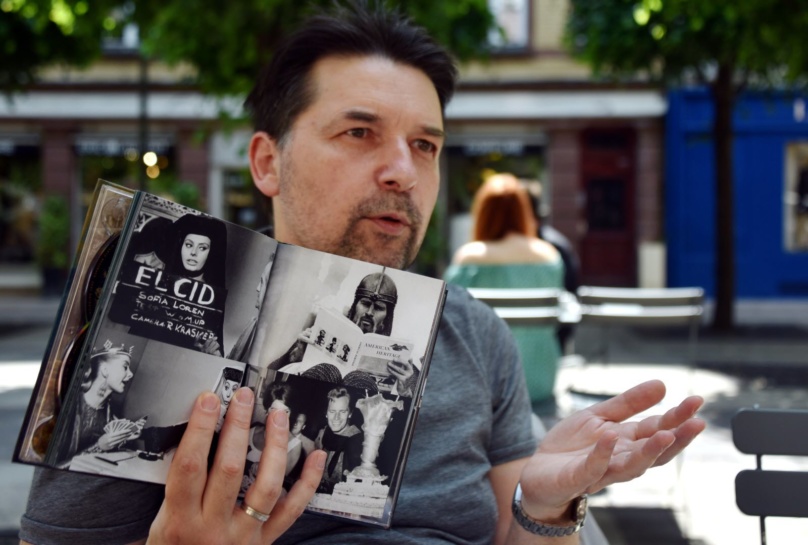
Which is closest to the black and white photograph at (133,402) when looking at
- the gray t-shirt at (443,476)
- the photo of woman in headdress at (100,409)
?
the photo of woman in headdress at (100,409)

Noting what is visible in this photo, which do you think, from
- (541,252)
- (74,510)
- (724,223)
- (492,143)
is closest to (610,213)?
(492,143)

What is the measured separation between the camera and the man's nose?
1597 millimetres

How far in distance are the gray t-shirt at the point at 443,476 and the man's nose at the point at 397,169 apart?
370 millimetres

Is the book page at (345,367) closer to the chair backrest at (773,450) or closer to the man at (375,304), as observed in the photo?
the man at (375,304)

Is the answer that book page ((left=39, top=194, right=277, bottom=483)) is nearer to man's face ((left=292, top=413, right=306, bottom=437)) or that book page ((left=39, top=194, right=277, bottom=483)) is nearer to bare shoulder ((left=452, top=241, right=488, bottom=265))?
man's face ((left=292, top=413, right=306, bottom=437))

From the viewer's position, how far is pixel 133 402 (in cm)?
112

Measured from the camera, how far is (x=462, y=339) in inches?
71.0

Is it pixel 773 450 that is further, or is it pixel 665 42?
pixel 665 42

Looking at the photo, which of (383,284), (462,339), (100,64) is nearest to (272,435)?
(383,284)

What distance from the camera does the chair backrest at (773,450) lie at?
5.82ft

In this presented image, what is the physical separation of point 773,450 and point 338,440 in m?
1.02

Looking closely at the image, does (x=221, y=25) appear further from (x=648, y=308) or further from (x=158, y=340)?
(x=158, y=340)

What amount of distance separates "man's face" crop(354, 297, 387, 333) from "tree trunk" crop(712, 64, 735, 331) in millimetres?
10917

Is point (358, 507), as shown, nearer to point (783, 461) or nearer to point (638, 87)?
point (783, 461)
